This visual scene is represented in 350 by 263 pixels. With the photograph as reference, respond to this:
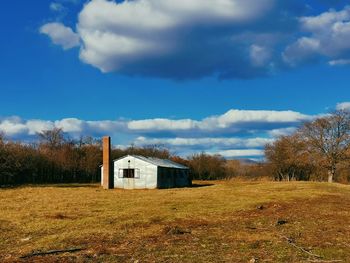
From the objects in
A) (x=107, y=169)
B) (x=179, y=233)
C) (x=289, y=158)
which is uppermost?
(x=289, y=158)

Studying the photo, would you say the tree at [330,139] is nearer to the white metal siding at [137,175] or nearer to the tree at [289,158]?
the tree at [289,158]

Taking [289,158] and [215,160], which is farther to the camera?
[215,160]

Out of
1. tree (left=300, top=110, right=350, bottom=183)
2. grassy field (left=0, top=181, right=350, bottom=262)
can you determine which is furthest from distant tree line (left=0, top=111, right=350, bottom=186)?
grassy field (left=0, top=181, right=350, bottom=262)

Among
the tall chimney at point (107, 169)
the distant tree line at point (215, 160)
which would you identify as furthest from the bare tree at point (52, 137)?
the tall chimney at point (107, 169)

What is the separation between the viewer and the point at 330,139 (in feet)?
241

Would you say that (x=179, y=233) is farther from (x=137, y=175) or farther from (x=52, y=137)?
(x=52, y=137)

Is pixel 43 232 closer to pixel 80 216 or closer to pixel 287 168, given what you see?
pixel 80 216

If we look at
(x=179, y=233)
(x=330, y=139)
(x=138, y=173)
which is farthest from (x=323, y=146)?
(x=179, y=233)

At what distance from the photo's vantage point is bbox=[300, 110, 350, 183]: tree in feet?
238

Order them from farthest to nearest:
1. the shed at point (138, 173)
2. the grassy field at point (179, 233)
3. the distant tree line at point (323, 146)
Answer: the distant tree line at point (323, 146) → the shed at point (138, 173) → the grassy field at point (179, 233)

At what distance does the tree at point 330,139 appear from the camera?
238 ft

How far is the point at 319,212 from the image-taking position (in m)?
25.8

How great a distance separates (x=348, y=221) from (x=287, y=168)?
69.3 m

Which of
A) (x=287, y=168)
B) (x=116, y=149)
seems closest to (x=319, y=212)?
(x=287, y=168)
